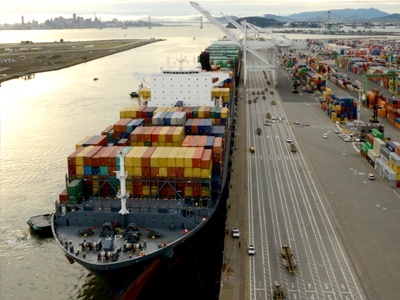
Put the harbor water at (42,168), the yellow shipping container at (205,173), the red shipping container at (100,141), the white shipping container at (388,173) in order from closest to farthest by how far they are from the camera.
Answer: the harbor water at (42,168) < the yellow shipping container at (205,173) < the red shipping container at (100,141) < the white shipping container at (388,173)

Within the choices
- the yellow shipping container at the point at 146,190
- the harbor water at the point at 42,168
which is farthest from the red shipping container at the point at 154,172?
the harbor water at the point at 42,168

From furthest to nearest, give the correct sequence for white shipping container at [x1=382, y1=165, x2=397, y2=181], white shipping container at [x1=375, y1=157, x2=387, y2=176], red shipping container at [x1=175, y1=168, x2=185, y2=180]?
white shipping container at [x1=375, y1=157, x2=387, y2=176]
white shipping container at [x1=382, y1=165, x2=397, y2=181]
red shipping container at [x1=175, y1=168, x2=185, y2=180]

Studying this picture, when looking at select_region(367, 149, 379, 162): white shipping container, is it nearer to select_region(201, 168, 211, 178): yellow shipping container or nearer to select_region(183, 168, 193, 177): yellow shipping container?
select_region(201, 168, 211, 178): yellow shipping container

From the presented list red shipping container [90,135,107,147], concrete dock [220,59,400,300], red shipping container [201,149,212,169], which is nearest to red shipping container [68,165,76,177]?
red shipping container [90,135,107,147]

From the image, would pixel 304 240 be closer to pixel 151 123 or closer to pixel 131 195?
pixel 131 195

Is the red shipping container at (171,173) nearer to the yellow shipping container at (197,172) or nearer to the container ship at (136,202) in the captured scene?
the container ship at (136,202)

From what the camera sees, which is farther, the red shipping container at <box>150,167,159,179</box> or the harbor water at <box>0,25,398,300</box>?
the red shipping container at <box>150,167,159,179</box>
